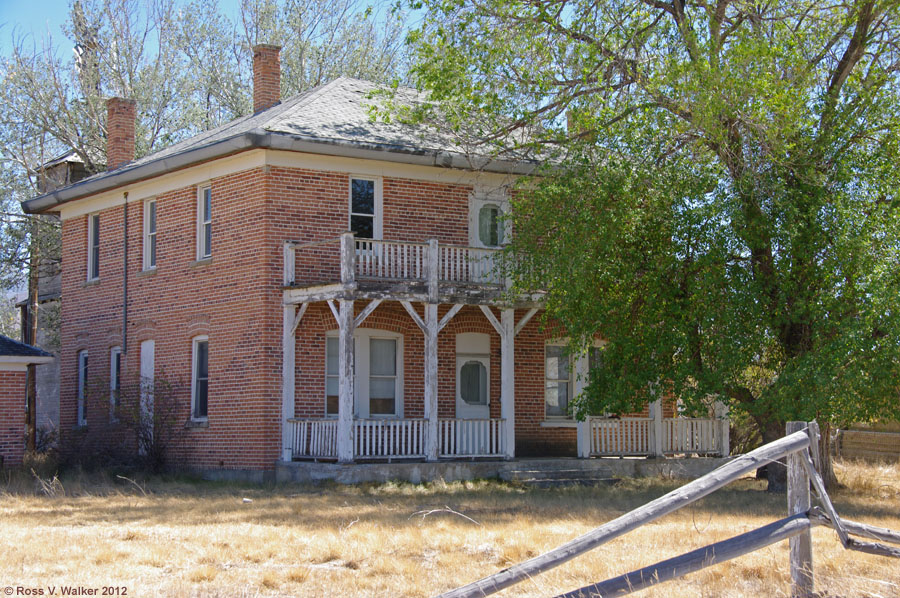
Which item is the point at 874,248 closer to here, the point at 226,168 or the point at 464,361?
the point at 464,361

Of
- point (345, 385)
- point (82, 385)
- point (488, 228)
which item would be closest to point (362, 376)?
point (345, 385)

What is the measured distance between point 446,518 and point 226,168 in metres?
10.2

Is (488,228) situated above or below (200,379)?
above

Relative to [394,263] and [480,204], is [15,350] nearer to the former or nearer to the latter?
[394,263]

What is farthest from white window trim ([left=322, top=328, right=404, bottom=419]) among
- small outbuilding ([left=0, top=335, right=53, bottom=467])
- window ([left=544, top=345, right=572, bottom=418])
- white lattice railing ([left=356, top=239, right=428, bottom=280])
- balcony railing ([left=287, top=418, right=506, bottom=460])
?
small outbuilding ([left=0, top=335, right=53, bottom=467])

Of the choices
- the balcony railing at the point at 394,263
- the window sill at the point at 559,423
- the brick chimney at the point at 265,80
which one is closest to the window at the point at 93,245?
the brick chimney at the point at 265,80

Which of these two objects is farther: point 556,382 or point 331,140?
point 556,382

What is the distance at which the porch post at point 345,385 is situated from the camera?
19.1 m

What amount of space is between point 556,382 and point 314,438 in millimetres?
6327

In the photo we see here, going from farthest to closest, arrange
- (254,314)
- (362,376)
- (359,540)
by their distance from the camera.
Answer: (362,376) < (254,314) < (359,540)

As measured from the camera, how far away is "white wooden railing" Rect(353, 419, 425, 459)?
19.4m

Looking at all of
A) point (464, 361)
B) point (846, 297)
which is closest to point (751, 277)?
point (846, 297)

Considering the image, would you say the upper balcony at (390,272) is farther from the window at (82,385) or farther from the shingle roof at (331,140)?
the window at (82,385)

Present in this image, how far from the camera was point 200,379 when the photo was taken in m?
22.0
